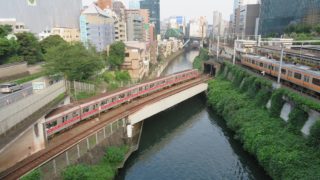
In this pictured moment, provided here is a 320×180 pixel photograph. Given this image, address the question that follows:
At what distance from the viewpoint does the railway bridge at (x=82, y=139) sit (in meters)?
16.0

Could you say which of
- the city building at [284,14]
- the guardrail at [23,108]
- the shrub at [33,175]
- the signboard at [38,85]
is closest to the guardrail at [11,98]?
the guardrail at [23,108]

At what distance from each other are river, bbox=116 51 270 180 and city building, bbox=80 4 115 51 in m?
31.8

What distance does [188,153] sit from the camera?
24.3 m

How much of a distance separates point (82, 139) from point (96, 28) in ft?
153

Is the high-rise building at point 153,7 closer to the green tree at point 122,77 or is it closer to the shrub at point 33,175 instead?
the green tree at point 122,77

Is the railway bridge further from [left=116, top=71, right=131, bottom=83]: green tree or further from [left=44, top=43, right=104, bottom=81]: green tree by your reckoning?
[left=116, top=71, right=131, bottom=83]: green tree

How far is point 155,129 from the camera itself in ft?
98.7

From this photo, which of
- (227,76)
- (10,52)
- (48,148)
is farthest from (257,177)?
(10,52)

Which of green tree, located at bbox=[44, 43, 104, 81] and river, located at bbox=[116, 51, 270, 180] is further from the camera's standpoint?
green tree, located at bbox=[44, 43, 104, 81]

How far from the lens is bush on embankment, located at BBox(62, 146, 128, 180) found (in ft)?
52.5

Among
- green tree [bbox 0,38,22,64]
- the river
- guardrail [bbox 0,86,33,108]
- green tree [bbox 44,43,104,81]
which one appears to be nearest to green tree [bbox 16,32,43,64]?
green tree [bbox 0,38,22,64]

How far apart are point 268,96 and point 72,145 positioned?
20.4 metres

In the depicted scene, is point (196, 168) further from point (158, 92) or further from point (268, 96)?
point (158, 92)

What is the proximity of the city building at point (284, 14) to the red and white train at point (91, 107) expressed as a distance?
5245 cm
